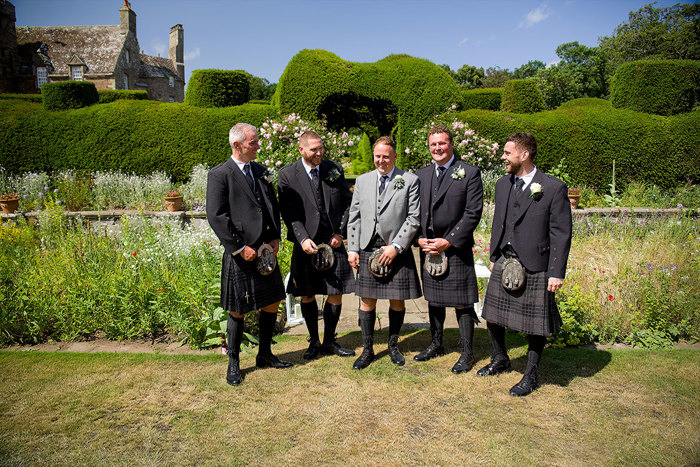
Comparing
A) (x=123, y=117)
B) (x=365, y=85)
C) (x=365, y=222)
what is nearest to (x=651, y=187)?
(x=365, y=85)

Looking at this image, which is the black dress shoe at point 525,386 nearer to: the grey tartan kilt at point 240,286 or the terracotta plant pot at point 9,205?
the grey tartan kilt at point 240,286

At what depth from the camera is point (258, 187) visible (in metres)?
3.32

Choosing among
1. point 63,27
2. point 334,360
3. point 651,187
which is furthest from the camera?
point 63,27

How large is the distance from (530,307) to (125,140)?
10.8 metres

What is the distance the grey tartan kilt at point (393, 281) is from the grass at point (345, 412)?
67 centimetres

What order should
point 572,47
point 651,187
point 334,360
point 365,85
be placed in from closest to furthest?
point 334,360 → point 651,187 → point 365,85 → point 572,47

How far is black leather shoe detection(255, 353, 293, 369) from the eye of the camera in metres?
3.56

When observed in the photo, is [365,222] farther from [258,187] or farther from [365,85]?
[365,85]

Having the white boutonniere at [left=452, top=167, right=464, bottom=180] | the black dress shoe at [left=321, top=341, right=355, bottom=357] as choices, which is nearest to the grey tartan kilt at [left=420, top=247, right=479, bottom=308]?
the white boutonniere at [left=452, top=167, right=464, bottom=180]

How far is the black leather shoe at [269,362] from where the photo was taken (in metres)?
3.56

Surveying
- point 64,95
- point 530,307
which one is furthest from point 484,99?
point 530,307

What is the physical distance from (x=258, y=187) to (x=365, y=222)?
94cm

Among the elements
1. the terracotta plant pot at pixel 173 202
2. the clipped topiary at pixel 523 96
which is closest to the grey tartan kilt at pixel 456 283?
the terracotta plant pot at pixel 173 202

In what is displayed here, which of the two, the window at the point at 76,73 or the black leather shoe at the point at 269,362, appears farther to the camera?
the window at the point at 76,73
